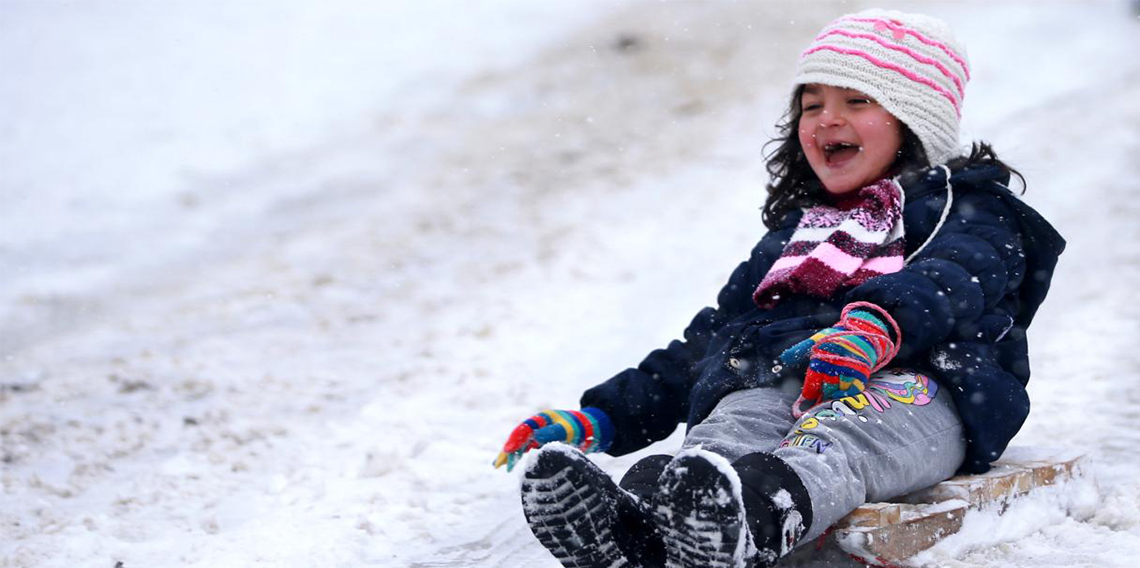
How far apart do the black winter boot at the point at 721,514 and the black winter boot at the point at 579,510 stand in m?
0.09

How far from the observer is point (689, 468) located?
1803 mm

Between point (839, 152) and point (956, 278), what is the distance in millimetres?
597

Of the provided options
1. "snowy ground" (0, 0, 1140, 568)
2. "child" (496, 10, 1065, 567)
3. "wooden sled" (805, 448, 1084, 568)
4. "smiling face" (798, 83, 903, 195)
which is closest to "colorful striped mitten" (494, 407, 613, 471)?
"child" (496, 10, 1065, 567)

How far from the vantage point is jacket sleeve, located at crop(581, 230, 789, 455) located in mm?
2740

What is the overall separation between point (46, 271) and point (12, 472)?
9.47 ft

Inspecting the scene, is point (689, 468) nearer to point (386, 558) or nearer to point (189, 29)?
point (386, 558)

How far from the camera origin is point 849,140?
279 centimetres

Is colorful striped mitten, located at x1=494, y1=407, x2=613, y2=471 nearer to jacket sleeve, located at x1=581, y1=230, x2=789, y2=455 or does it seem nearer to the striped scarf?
jacket sleeve, located at x1=581, y1=230, x2=789, y2=455

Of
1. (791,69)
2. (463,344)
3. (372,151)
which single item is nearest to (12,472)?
(463,344)

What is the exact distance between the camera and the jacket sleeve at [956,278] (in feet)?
7.34

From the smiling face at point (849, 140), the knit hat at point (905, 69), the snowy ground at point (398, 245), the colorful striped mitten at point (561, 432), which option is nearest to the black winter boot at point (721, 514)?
the snowy ground at point (398, 245)

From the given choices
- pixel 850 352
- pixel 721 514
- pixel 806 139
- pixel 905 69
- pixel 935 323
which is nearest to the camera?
pixel 721 514

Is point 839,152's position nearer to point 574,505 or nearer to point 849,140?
point 849,140

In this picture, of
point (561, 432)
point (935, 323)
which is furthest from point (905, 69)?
point (561, 432)
